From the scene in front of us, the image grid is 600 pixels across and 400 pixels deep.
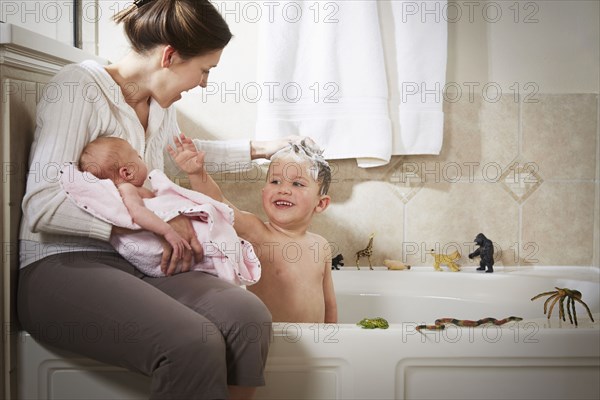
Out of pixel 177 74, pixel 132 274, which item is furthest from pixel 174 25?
pixel 132 274

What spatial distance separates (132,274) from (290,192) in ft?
1.39

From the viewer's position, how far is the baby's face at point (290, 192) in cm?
163

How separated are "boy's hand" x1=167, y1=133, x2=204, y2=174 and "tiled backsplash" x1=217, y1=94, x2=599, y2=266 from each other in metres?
0.44

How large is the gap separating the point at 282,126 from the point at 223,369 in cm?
102

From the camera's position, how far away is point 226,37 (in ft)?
5.11

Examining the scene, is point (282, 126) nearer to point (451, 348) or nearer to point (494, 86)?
point (494, 86)

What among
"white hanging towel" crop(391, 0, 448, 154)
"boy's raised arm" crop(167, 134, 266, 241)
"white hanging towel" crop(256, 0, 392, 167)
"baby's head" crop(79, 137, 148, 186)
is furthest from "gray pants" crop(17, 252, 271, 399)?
"white hanging towel" crop(391, 0, 448, 154)

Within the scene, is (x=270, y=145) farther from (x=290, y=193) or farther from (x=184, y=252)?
(x=184, y=252)

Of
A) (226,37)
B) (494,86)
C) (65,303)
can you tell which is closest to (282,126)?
(226,37)

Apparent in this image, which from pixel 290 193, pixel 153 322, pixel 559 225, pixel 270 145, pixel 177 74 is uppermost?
pixel 177 74

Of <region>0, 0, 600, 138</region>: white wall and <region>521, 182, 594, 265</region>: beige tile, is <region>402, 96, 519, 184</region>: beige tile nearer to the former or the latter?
<region>0, 0, 600, 138</region>: white wall

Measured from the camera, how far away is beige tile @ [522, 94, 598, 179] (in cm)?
217

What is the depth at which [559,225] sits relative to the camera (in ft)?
7.25

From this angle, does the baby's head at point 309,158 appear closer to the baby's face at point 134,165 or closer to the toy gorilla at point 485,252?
the baby's face at point 134,165
